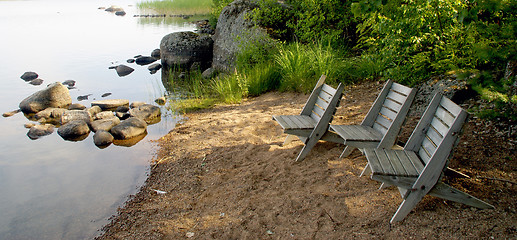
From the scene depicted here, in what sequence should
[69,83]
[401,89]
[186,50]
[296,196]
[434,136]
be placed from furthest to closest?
[186,50]
[69,83]
[401,89]
[296,196]
[434,136]

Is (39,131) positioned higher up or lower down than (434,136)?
lower down

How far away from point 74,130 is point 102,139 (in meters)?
0.98

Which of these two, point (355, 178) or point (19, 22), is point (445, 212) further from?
point (19, 22)

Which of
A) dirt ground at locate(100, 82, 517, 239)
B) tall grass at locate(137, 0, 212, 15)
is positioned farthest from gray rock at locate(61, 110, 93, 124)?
tall grass at locate(137, 0, 212, 15)

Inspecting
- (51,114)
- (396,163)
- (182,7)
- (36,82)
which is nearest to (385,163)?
(396,163)

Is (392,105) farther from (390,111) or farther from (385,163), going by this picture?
(385,163)

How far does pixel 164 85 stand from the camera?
12.6 m

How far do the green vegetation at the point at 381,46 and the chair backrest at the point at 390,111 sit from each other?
22.8 inches

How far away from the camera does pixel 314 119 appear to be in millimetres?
5125

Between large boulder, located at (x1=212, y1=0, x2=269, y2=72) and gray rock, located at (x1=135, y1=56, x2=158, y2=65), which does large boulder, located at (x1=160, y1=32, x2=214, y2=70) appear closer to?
large boulder, located at (x1=212, y1=0, x2=269, y2=72)

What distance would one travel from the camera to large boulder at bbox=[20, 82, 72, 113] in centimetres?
990

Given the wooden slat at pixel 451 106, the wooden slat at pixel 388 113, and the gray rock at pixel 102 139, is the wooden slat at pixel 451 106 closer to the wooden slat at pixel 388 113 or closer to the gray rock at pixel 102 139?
the wooden slat at pixel 388 113

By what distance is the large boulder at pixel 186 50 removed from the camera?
558 inches

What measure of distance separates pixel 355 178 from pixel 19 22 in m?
32.0
